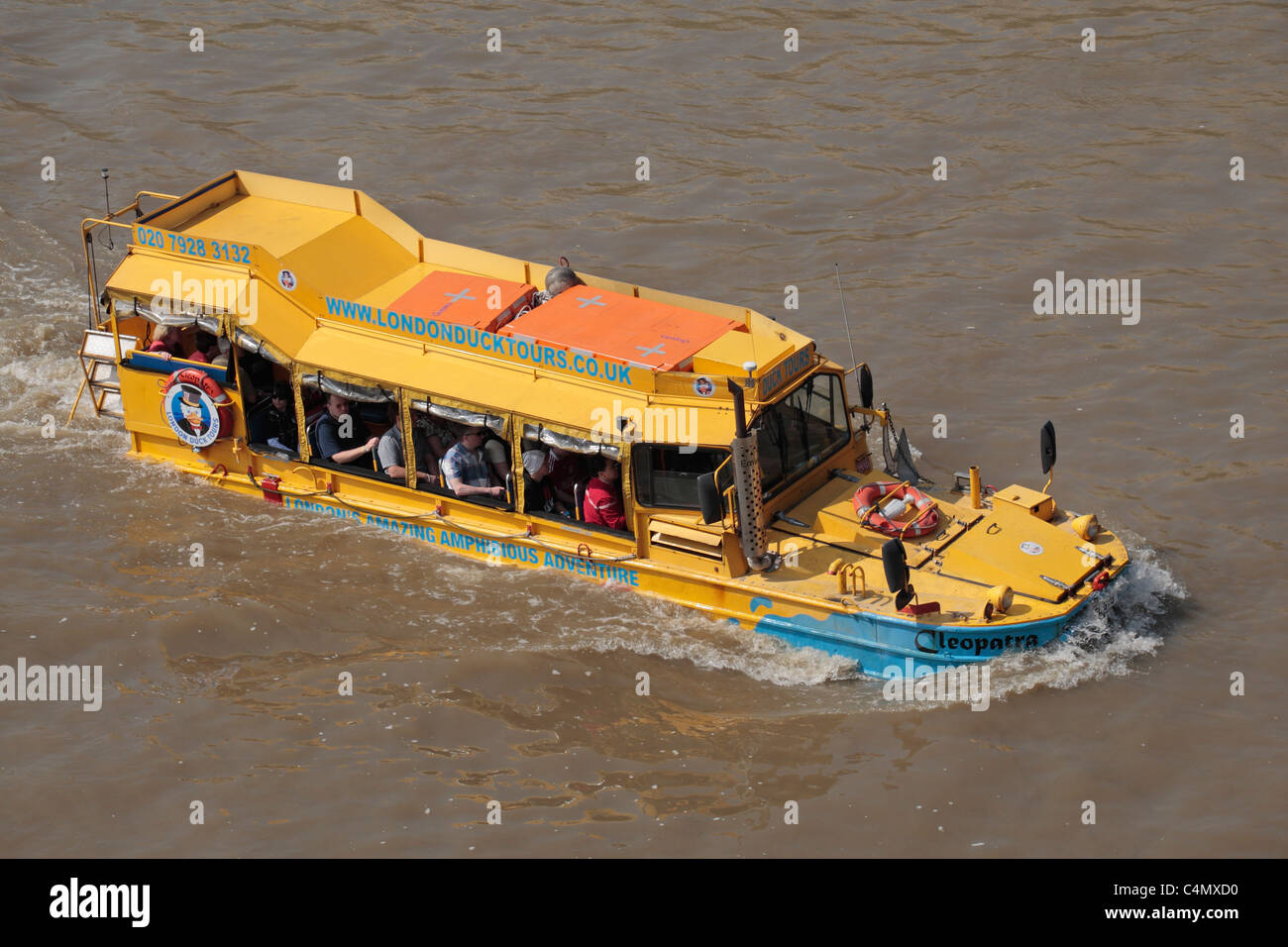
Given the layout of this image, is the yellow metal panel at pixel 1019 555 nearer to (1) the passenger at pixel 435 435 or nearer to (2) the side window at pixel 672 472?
(2) the side window at pixel 672 472

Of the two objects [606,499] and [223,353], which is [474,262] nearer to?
[223,353]

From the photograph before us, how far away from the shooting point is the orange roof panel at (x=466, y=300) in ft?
50.4

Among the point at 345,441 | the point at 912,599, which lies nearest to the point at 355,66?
the point at 345,441

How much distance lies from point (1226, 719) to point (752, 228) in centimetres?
1003

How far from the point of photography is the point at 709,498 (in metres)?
13.0

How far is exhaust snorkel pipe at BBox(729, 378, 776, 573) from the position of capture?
516 inches

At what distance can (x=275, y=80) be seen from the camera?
26.1 m

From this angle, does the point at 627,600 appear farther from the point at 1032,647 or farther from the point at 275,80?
the point at 275,80

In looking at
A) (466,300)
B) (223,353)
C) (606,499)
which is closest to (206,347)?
(223,353)

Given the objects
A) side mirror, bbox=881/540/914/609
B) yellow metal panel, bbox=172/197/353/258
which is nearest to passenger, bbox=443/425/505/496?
yellow metal panel, bbox=172/197/353/258

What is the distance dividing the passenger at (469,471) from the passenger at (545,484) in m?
0.38

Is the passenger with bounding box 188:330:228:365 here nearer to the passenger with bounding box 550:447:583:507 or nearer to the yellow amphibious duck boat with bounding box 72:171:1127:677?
the yellow amphibious duck boat with bounding box 72:171:1127:677

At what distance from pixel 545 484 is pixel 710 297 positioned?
5845 millimetres

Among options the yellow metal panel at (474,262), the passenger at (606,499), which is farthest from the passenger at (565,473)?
the yellow metal panel at (474,262)
